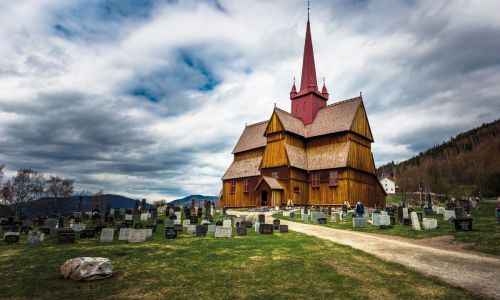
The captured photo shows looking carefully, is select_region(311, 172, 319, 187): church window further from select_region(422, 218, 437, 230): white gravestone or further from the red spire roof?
select_region(422, 218, 437, 230): white gravestone

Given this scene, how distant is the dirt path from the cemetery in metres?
0.59

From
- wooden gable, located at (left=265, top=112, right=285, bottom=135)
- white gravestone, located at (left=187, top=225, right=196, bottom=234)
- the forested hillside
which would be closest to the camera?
white gravestone, located at (left=187, top=225, right=196, bottom=234)

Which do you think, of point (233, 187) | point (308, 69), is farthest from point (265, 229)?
point (308, 69)

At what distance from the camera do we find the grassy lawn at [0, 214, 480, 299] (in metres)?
8.59

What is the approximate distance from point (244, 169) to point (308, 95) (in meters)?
13.3

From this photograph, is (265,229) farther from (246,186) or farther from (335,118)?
(335,118)

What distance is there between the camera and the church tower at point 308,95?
148 ft

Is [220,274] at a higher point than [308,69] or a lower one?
lower

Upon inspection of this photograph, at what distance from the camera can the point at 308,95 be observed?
150ft

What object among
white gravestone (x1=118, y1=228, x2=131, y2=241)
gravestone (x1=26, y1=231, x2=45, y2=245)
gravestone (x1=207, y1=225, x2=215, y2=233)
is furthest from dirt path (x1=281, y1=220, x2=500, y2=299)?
gravestone (x1=26, y1=231, x2=45, y2=245)

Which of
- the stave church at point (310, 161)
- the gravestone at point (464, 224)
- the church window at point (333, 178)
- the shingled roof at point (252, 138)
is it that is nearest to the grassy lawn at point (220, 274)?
the gravestone at point (464, 224)

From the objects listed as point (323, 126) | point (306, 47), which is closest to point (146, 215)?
point (323, 126)

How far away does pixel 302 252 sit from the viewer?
13453 millimetres

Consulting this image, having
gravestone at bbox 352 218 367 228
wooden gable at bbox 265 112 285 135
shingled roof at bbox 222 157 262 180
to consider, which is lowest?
gravestone at bbox 352 218 367 228
